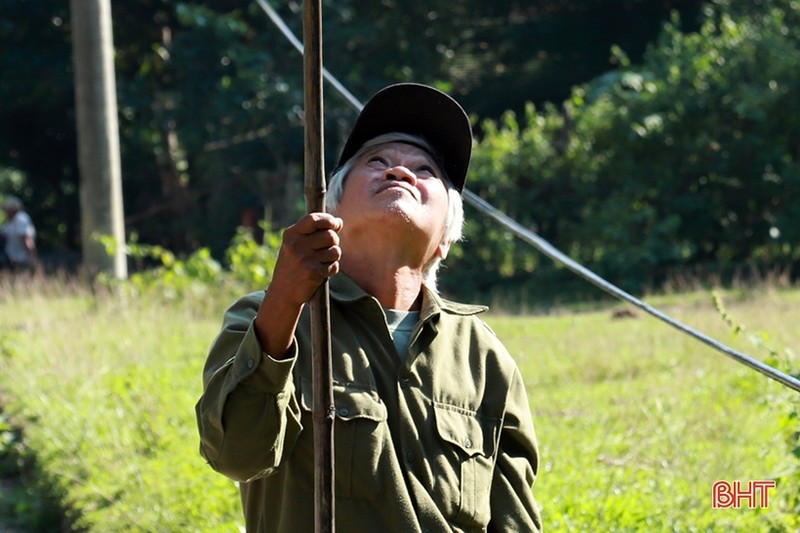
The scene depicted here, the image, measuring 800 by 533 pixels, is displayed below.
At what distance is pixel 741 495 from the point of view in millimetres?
5195

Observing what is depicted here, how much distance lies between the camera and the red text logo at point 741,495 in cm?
509

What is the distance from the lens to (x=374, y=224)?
119 inches

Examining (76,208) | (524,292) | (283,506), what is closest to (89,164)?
(524,292)

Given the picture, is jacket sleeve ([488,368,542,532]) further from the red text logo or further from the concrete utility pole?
the concrete utility pole

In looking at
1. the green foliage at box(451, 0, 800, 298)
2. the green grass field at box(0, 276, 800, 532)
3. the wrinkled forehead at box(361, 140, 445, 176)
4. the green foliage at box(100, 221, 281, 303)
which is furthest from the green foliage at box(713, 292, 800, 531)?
the green foliage at box(451, 0, 800, 298)

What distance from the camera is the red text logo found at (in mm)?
5090

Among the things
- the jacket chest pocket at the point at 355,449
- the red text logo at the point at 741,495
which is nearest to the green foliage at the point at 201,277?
the red text logo at the point at 741,495

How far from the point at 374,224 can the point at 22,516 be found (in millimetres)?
4251

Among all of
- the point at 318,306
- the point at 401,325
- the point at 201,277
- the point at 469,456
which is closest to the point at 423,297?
the point at 401,325

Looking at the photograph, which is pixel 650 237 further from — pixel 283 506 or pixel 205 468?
pixel 283 506

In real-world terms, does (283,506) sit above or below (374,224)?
below

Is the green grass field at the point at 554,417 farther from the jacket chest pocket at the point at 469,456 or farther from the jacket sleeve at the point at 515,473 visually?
the jacket chest pocket at the point at 469,456

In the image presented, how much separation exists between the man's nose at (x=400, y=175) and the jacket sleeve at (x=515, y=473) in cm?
57

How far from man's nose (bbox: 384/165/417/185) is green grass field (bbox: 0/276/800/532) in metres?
1.85
